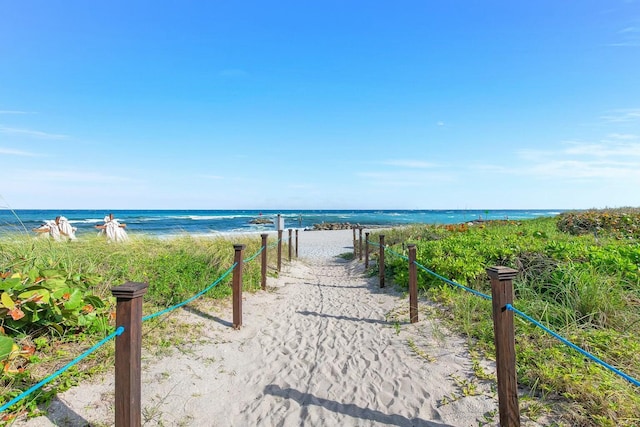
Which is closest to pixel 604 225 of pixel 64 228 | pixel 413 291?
pixel 413 291

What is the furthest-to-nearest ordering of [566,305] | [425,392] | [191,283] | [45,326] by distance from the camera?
[191,283] < [566,305] < [45,326] < [425,392]

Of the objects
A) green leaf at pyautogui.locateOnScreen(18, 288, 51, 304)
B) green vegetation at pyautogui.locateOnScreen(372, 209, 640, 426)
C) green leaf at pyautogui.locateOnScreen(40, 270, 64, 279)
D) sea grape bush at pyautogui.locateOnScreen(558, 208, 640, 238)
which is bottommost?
green vegetation at pyautogui.locateOnScreen(372, 209, 640, 426)

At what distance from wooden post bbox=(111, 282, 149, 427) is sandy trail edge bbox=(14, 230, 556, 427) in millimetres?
798

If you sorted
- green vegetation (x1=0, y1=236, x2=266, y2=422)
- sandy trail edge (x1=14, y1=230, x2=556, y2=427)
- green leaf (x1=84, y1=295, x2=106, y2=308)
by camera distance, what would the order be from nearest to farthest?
sandy trail edge (x1=14, y1=230, x2=556, y2=427) < green vegetation (x1=0, y1=236, x2=266, y2=422) < green leaf (x1=84, y1=295, x2=106, y2=308)

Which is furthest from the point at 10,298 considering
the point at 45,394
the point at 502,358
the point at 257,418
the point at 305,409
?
the point at 502,358

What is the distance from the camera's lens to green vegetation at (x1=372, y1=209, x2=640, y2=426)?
3.28 m

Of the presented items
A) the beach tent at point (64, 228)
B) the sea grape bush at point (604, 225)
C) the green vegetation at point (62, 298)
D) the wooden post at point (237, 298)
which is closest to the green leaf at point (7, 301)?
the green vegetation at point (62, 298)

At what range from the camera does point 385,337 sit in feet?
18.1

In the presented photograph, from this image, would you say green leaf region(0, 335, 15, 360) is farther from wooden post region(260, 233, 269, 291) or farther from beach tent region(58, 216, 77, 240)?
beach tent region(58, 216, 77, 240)

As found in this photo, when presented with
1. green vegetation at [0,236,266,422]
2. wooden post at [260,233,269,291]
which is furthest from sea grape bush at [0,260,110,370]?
wooden post at [260,233,269,291]

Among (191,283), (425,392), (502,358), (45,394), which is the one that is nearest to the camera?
(502,358)

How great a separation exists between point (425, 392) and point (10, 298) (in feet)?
→ 14.2

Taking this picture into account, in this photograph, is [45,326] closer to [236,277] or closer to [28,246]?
[236,277]

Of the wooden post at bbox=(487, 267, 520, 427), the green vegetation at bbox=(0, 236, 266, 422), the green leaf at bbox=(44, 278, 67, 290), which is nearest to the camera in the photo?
the wooden post at bbox=(487, 267, 520, 427)
